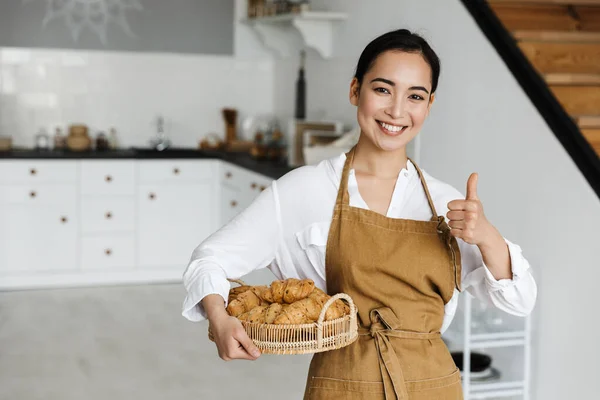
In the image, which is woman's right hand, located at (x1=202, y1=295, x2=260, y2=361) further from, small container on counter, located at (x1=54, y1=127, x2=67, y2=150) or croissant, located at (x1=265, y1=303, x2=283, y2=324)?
small container on counter, located at (x1=54, y1=127, x2=67, y2=150)

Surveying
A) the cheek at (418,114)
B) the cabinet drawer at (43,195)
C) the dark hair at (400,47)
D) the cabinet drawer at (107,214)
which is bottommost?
the cabinet drawer at (107,214)

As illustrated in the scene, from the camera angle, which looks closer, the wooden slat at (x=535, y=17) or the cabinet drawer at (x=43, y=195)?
the wooden slat at (x=535, y=17)

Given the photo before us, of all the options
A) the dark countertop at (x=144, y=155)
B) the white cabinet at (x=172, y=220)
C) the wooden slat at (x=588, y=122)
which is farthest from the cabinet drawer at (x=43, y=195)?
the wooden slat at (x=588, y=122)

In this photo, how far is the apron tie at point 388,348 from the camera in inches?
60.2

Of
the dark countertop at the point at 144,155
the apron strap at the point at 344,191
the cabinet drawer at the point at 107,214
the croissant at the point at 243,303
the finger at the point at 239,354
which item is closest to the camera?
the finger at the point at 239,354

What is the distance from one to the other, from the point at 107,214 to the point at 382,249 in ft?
16.1

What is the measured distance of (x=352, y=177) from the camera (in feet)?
5.41

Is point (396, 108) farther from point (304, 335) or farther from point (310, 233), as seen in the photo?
point (304, 335)

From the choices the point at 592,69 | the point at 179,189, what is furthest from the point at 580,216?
the point at 179,189

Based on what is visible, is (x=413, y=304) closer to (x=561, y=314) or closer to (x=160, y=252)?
(x=561, y=314)

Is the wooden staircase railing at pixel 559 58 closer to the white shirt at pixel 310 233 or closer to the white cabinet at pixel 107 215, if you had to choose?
the white shirt at pixel 310 233

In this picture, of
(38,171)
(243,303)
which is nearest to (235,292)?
(243,303)

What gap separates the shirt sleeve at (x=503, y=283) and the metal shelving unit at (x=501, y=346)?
143 cm

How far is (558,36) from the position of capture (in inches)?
147
